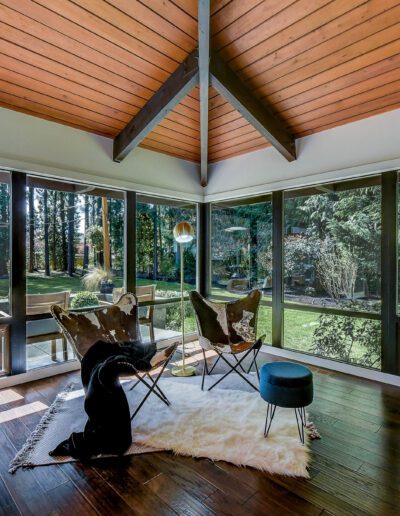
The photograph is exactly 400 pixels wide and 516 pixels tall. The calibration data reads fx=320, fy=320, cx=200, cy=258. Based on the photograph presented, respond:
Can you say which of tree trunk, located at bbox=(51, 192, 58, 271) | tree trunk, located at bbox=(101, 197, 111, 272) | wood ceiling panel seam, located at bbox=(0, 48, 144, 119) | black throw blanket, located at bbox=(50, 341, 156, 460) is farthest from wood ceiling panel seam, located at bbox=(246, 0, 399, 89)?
black throw blanket, located at bbox=(50, 341, 156, 460)

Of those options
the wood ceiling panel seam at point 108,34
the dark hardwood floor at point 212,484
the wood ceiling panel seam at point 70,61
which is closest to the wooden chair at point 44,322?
the dark hardwood floor at point 212,484

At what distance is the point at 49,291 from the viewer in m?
3.76

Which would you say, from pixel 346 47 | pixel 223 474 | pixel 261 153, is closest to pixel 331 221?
pixel 261 153

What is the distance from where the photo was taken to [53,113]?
11.7ft

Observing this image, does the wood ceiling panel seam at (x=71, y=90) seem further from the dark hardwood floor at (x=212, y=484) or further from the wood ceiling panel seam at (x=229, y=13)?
the dark hardwood floor at (x=212, y=484)

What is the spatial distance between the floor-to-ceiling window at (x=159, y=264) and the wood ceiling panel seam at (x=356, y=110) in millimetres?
2238

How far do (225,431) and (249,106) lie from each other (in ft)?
10.4

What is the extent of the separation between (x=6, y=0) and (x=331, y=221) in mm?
3731

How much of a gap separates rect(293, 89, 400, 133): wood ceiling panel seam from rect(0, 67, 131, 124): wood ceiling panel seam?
7.36 ft

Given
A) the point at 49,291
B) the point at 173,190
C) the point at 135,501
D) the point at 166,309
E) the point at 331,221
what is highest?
the point at 173,190

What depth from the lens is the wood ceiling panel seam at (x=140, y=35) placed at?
252cm

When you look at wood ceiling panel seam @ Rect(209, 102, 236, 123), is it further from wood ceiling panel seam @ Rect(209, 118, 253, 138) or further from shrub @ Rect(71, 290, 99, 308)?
shrub @ Rect(71, 290, 99, 308)

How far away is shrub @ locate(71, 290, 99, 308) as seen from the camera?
3952 millimetres

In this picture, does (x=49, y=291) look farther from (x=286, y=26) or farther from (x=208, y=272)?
(x=286, y=26)
